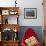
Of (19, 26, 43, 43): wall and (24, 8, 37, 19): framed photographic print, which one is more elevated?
(24, 8, 37, 19): framed photographic print

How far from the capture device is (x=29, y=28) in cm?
607

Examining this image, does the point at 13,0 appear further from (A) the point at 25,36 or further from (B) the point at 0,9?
(A) the point at 25,36

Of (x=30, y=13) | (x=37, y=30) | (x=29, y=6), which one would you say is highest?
(x=29, y=6)

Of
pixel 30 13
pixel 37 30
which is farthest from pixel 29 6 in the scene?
pixel 37 30

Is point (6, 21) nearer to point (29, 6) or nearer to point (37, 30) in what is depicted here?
point (29, 6)

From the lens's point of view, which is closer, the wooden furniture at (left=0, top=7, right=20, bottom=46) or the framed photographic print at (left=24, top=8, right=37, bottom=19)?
the wooden furniture at (left=0, top=7, right=20, bottom=46)

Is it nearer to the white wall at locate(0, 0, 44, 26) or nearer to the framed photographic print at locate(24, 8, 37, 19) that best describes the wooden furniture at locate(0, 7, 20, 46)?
the white wall at locate(0, 0, 44, 26)

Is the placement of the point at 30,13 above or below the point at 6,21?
above

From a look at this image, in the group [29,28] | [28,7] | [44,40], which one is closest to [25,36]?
[29,28]

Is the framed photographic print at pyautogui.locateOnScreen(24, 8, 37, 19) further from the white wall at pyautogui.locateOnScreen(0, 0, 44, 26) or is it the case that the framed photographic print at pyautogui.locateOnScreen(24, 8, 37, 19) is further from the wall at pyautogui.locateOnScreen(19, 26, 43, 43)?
the wall at pyautogui.locateOnScreen(19, 26, 43, 43)

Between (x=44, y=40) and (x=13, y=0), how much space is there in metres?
1.97

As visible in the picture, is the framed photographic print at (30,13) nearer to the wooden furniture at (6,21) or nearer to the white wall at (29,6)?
the white wall at (29,6)

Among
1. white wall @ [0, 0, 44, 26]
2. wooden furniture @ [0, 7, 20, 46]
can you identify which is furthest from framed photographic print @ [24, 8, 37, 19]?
wooden furniture @ [0, 7, 20, 46]

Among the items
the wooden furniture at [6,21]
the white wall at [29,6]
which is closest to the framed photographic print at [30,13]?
the white wall at [29,6]
